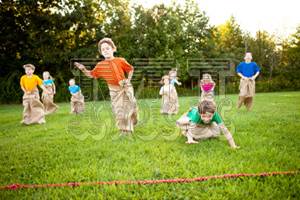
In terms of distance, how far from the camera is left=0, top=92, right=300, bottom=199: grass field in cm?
334

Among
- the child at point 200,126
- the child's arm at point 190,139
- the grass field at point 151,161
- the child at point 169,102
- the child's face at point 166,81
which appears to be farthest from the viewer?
the child's face at point 166,81

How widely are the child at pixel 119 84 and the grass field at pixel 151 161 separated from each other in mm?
410

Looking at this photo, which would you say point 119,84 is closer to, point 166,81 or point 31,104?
point 31,104

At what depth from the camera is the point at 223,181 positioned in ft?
11.7

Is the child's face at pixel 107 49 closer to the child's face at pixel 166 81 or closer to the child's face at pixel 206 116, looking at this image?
the child's face at pixel 206 116

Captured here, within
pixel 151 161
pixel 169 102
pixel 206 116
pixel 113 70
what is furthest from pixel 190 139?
pixel 169 102

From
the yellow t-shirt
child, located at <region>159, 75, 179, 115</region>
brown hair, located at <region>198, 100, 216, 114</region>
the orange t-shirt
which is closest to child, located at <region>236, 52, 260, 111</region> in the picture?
child, located at <region>159, 75, 179, 115</region>

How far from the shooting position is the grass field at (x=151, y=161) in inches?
132

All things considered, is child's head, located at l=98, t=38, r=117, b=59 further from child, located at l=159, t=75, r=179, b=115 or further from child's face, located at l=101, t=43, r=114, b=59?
child, located at l=159, t=75, r=179, b=115

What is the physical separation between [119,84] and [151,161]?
245cm

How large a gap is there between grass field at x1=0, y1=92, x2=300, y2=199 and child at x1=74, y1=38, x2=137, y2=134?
41 cm

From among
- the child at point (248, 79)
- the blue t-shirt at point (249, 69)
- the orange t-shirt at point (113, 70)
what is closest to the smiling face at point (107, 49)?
the orange t-shirt at point (113, 70)

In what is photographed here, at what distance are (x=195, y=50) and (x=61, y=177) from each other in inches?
1256

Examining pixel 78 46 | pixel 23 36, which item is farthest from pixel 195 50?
pixel 23 36
